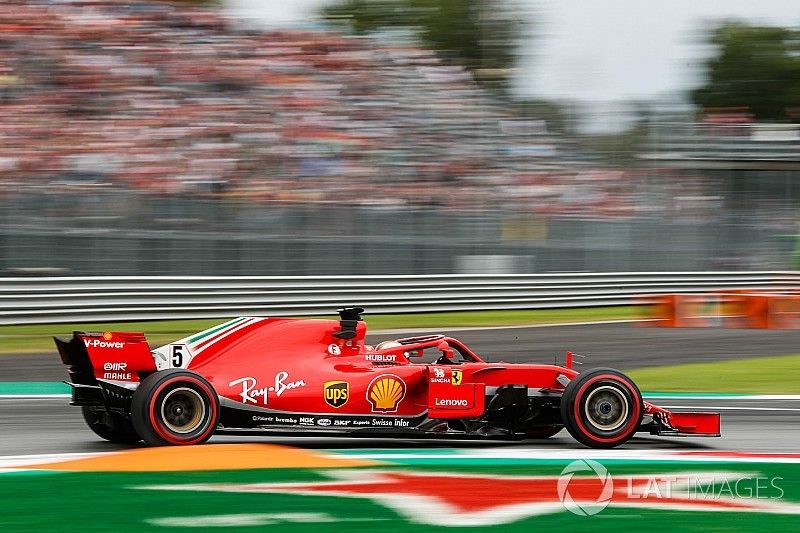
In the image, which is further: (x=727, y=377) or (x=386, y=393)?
(x=727, y=377)

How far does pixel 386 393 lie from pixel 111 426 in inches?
72.2

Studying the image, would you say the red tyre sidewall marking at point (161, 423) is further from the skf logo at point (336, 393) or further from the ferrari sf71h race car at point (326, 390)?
the skf logo at point (336, 393)

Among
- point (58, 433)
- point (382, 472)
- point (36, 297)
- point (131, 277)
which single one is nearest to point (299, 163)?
point (131, 277)

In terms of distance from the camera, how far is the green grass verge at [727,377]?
1182 cm

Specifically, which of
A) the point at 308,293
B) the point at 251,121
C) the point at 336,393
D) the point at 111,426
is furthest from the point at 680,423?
the point at 251,121

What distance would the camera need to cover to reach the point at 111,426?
7512 millimetres

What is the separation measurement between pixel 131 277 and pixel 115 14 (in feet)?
18.7

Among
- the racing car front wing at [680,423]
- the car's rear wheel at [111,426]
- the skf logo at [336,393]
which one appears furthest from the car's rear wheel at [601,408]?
the car's rear wheel at [111,426]

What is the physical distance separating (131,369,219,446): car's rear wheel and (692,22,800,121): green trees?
3993cm

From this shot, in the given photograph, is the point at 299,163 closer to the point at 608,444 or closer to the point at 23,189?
the point at 23,189

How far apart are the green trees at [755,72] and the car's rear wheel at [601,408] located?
38488 millimetres

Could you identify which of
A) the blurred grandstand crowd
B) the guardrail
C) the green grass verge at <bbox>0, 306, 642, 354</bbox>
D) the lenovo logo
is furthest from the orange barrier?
the lenovo logo

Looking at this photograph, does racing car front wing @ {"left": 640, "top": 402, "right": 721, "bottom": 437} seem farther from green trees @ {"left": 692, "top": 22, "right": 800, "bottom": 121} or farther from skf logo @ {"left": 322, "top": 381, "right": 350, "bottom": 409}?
green trees @ {"left": 692, "top": 22, "right": 800, "bottom": 121}

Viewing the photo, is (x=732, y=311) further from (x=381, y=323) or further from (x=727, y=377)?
(x=727, y=377)
